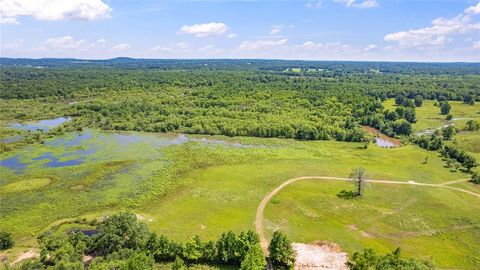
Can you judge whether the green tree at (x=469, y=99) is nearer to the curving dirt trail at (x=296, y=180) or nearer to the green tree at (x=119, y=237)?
the curving dirt trail at (x=296, y=180)

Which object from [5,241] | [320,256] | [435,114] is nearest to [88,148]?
[5,241]

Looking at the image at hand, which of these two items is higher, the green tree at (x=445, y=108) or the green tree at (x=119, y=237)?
the green tree at (x=445, y=108)

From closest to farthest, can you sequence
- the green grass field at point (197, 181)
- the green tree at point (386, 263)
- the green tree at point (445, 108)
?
the green tree at point (386, 263) < the green grass field at point (197, 181) < the green tree at point (445, 108)

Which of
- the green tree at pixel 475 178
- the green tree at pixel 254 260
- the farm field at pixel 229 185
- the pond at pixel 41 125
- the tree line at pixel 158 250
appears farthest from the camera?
the pond at pixel 41 125

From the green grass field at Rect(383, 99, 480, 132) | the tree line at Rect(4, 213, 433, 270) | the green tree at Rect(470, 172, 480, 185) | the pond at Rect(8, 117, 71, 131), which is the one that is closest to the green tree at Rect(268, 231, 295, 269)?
the tree line at Rect(4, 213, 433, 270)

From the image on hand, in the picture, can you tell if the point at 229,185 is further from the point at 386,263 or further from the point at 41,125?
the point at 41,125

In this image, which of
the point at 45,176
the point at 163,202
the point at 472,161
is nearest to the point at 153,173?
the point at 163,202

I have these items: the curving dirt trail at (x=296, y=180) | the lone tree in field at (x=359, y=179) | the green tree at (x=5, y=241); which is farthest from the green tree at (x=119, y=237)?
the lone tree in field at (x=359, y=179)
